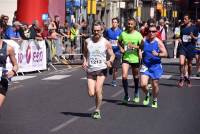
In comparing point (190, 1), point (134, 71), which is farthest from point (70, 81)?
point (190, 1)

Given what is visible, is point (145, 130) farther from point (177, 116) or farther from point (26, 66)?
point (26, 66)

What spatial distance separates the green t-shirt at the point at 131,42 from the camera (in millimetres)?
14953

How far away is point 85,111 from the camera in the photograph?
13438 mm

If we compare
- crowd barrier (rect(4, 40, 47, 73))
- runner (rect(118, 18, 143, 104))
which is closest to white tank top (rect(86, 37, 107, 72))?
runner (rect(118, 18, 143, 104))

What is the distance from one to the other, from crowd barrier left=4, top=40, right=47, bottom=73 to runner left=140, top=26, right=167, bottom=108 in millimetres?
7983

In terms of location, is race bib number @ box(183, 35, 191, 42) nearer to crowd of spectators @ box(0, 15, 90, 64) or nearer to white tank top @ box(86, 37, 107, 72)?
crowd of spectators @ box(0, 15, 90, 64)

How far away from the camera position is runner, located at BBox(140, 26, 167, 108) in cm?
1400

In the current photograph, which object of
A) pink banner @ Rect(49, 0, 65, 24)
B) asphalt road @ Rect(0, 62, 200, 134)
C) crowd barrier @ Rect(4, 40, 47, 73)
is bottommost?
asphalt road @ Rect(0, 62, 200, 134)

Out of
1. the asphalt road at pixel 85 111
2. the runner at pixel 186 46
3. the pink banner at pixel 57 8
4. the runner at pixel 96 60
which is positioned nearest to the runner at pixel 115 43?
the asphalt road at pixel 85 111

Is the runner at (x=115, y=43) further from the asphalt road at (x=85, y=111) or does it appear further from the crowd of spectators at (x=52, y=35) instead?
the crowd of spectators at (x=52, y=35)

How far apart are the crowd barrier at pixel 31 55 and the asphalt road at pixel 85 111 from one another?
2.53 meters

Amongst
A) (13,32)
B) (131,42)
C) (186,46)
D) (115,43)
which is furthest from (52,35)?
(131,42)

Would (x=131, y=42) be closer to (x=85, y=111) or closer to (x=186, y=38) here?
(x=85, y=111)

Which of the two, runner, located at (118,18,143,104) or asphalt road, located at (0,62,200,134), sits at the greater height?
runner, located at (118,18,143,104)
